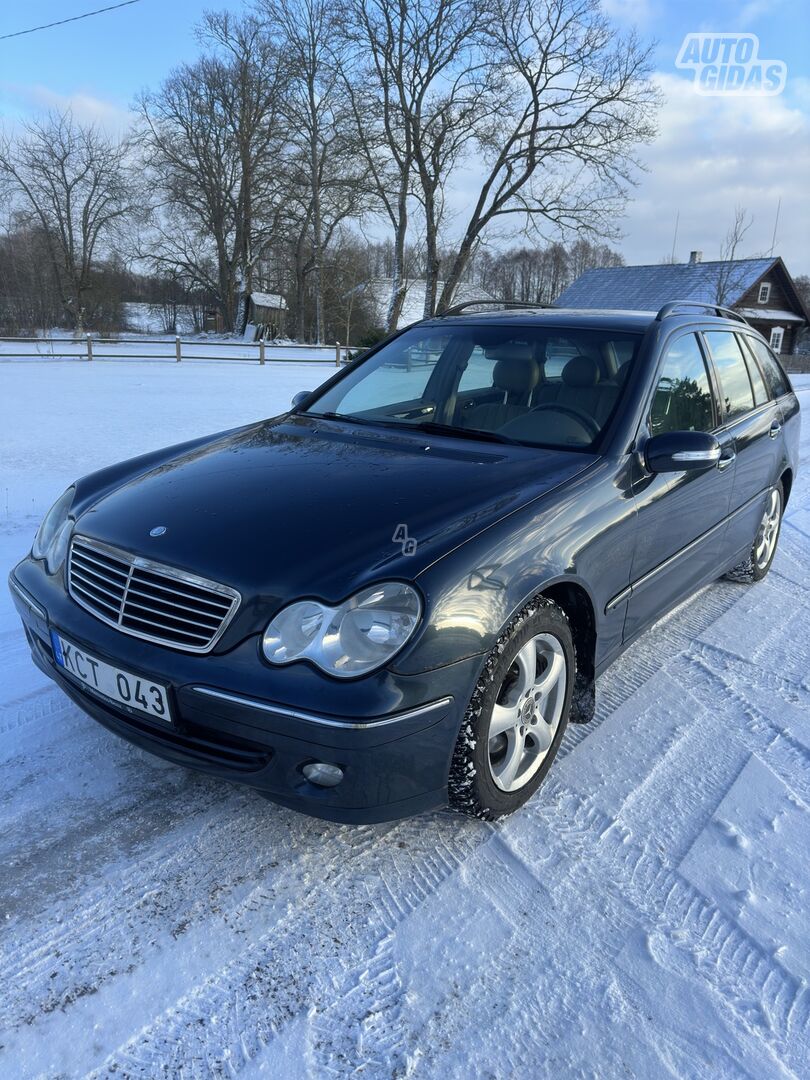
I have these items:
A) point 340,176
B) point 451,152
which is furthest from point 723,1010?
point 340,176

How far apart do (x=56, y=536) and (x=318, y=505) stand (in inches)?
41.9

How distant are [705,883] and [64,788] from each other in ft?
6.78

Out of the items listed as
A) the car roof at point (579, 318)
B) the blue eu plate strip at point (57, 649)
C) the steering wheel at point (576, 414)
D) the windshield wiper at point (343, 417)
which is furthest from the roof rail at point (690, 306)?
the blue eu plate strip at point (57, 649)

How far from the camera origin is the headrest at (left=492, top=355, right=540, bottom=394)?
3.29 metres

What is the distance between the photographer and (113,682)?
2.17 metres

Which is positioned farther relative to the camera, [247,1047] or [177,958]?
[177,958]

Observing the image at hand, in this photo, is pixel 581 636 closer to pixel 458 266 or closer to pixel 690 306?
pixel 690 306

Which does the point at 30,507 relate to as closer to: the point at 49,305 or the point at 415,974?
the point at 415,974

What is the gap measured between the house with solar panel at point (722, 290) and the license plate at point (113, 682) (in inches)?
1525

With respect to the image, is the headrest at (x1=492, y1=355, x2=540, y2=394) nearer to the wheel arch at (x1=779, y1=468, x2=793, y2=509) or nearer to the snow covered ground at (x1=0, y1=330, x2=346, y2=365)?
the wheel arch at (x1=779, y1=468, x2=793, y2=509)

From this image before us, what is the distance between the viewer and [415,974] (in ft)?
6.05

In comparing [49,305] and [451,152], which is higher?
[451,152]

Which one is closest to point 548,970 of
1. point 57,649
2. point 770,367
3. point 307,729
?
point 307,729

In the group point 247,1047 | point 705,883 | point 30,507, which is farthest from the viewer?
point 30,507
